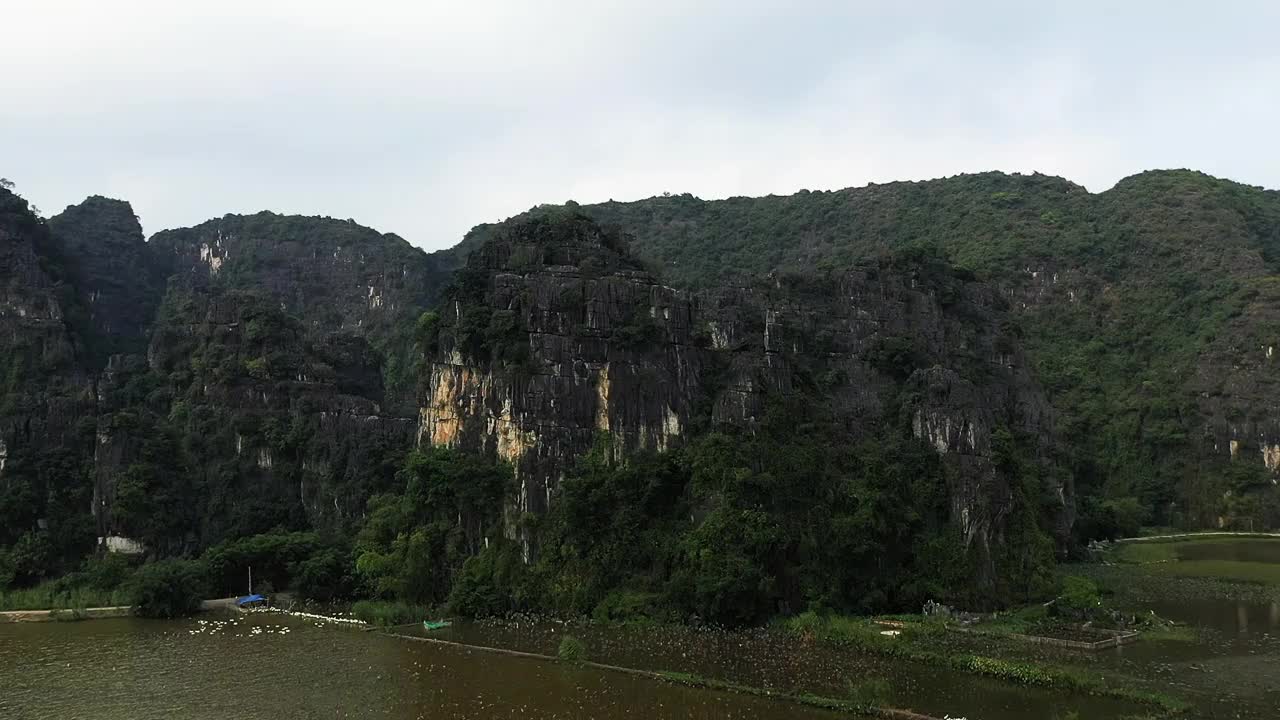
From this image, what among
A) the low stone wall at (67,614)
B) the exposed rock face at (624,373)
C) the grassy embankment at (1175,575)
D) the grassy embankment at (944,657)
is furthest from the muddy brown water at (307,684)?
the grassy embankment at (1175,575)

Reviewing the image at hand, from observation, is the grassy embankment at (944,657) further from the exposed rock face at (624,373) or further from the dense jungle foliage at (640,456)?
the exposed rock face at (624,373)

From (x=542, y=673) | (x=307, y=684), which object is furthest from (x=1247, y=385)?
(x=307, y=684)

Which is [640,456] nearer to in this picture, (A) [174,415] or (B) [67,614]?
(B) [67,614]

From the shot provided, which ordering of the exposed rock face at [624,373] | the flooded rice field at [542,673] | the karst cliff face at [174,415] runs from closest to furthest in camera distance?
A: the flooded rice field at [542,673]
the exposed rock face at [624,373]
the karst cliff face at [174,415]

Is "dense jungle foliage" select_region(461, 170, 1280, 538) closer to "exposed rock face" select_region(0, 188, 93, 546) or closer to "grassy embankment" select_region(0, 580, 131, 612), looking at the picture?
"exposed rock face" select_region(0, 188, 93, 546)

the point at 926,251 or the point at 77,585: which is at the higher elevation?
the point at 926,251

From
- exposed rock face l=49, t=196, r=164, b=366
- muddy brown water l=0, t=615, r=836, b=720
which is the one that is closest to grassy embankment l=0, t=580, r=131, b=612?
muddy brown water l=0, t=615, r=836, b=720

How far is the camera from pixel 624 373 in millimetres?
49781

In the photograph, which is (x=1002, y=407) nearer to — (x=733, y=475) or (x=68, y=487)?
(x=733, y=475)

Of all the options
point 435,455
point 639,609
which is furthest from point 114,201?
point 639,609

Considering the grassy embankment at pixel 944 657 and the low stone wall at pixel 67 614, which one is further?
the low stone wall at pixel 67 614

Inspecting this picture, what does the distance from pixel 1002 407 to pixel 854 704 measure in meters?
34.0

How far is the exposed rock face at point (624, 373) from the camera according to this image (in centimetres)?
4762

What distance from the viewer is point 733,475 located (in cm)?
4366
